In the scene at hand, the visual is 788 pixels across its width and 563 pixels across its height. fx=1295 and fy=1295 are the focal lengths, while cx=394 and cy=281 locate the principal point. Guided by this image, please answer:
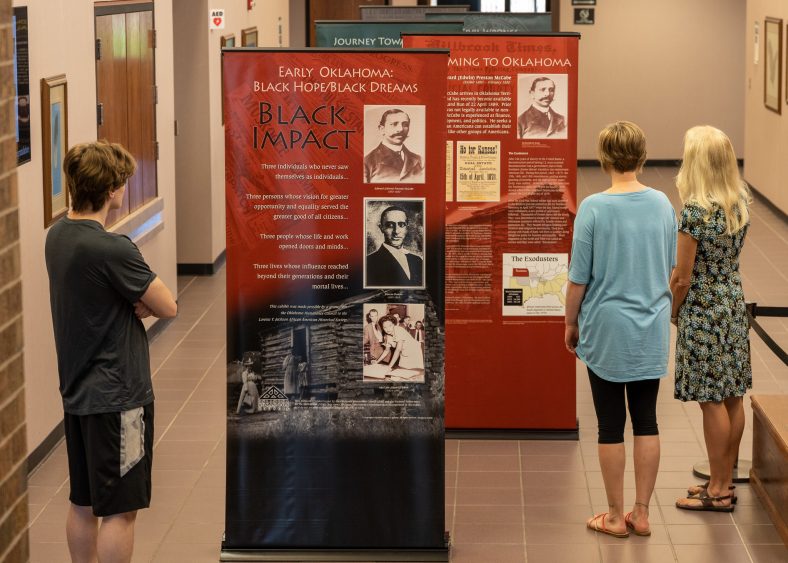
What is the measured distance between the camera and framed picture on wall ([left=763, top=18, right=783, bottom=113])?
1374cm

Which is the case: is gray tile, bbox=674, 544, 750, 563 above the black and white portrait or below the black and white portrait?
below

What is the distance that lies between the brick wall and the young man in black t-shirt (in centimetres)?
127

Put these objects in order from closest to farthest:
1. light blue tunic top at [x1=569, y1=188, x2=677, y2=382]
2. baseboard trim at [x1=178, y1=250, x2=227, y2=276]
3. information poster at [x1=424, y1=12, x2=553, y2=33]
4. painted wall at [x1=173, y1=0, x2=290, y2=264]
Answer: light blue tunic top at [x1=569, y1=188, x2=677, y2=382] < information poster at [x1=424, y1=12, x2=553, y2=33] < painted wall at [x1=173, y1=0, x2=290, y2=264] < baseboard trim at [x1=178, y1=250, x2=227, y2=276]

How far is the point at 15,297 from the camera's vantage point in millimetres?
2543

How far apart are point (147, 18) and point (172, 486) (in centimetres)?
409

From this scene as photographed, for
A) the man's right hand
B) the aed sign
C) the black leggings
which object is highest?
the aed sign

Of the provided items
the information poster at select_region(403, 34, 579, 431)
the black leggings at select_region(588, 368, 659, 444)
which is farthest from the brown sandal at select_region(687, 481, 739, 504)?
the information poster at select_region(403, 34, 579, 431)

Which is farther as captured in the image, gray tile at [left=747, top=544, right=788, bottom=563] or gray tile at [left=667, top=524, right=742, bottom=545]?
gray tile at [left=667, top=524, right=742, bottom=545]

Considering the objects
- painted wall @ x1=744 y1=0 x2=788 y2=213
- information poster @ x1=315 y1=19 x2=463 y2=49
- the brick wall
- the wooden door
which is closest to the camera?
the brick wall

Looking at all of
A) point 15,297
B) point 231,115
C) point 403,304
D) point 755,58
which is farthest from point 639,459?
point 755,58

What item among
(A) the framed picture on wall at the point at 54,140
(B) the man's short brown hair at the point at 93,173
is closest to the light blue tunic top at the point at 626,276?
(B) the man's short brown hair at the point at 93,173

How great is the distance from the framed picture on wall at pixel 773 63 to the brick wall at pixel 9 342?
1229cm

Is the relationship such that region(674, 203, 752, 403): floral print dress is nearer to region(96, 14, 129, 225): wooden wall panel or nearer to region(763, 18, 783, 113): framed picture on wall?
region(96, 14, 129, 225): wooden wall panel

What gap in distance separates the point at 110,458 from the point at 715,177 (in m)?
2.55
